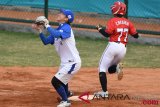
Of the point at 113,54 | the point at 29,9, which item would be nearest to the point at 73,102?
the point at 113,54

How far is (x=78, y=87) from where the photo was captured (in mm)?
10422

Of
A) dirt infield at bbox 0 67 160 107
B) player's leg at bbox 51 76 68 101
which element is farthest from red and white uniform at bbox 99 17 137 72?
player's leg at bbox 51 76 68 101

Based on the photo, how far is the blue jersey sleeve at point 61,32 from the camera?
8.46 m

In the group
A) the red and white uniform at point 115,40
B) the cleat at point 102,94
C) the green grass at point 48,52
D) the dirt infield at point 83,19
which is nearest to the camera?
the cleat at point 102,94

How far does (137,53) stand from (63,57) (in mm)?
6359

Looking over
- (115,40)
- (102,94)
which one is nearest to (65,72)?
(102,94)

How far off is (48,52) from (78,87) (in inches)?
175

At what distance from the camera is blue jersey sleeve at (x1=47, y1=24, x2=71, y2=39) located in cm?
846

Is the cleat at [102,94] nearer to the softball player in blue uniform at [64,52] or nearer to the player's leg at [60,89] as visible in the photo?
the softball player in blue uniform at [64,52]

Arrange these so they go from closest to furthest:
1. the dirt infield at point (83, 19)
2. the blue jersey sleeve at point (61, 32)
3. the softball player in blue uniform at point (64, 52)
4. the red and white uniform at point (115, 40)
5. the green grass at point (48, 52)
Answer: the blue jersey sleeve at point (61, 32), the softball player in blue uniform at point (64, 52), the red and white uniform at point (115, 40), the green grass at point (48, 52), the dirt infield at point (83, 19)

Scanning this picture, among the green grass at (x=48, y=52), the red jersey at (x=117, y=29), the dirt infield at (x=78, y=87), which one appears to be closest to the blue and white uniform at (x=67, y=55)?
the dirt infield at (x=78, y=87)

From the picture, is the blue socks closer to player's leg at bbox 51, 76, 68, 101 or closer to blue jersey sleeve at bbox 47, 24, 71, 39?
player's leg at bbox 51, 76, 68, 101

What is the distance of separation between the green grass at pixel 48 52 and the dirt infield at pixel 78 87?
814 millimetres

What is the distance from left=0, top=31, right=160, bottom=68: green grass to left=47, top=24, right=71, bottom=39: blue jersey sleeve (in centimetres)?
441
